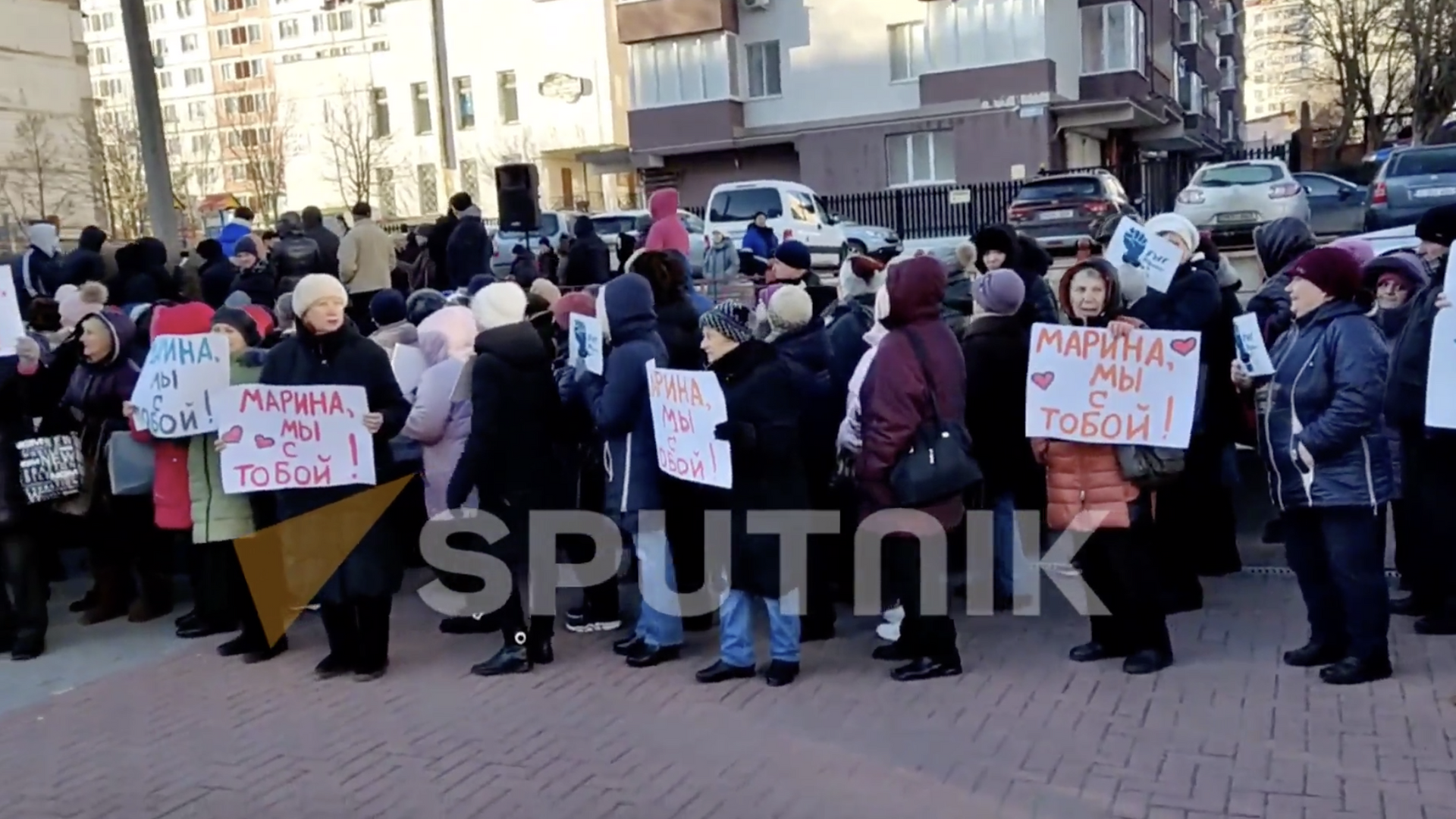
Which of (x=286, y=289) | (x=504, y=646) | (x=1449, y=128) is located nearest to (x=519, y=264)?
(x=286, y=289)

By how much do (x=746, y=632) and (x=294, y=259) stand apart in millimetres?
7653

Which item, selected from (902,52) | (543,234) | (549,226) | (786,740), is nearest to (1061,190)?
(543,234)

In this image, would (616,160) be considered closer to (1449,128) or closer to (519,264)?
(1449,128)

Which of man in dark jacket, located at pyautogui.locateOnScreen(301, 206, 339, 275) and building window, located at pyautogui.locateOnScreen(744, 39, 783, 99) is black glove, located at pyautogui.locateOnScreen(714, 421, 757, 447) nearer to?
man in dark jacket, located at pyautogui.locateOnScreen(301, 206, 339, 275)

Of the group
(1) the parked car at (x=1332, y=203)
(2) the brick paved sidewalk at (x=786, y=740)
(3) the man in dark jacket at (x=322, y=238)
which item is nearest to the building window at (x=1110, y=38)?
(1) the parked car at (x=1332, y=203)

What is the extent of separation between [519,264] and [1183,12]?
144ft

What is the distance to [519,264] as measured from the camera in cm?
1418

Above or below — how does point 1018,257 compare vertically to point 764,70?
below

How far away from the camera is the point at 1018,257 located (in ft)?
24.5

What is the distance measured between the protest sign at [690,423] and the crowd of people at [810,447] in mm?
89

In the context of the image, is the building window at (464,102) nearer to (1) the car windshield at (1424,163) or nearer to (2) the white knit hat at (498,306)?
(1) the car windshield at (1424,163)

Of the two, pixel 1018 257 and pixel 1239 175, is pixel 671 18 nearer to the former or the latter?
pixel 1239 175

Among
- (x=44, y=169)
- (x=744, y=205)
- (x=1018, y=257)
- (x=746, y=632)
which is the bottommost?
(x=746, y=632)

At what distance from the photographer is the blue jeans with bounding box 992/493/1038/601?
694cm
